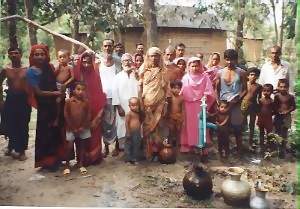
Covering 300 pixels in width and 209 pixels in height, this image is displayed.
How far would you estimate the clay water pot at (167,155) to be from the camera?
3.73 metres

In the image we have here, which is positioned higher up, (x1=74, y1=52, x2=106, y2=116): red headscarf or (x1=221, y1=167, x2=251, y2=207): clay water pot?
(x1=74, y1=52, x2=106, y2=116): red headscarf

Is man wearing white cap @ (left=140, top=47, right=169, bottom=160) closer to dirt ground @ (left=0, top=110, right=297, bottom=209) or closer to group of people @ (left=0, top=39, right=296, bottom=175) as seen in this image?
group of people @ (left=0, top=39, right=296, bottom=175)

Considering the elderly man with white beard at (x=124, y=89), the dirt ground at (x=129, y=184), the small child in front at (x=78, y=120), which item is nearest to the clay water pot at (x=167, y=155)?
the dirt ground at (x=129, y=184)

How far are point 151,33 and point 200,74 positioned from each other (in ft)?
1.58

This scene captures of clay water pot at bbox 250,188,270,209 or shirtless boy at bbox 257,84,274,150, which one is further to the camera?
shirtless boy at bbox 257,84,274,150

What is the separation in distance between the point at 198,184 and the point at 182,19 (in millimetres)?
1230

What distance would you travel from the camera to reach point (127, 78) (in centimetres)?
378

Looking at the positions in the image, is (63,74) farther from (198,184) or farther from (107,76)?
(198,184)

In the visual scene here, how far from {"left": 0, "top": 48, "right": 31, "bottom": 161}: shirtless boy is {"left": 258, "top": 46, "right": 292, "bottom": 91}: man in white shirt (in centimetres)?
178

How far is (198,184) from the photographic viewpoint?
352 centimetres

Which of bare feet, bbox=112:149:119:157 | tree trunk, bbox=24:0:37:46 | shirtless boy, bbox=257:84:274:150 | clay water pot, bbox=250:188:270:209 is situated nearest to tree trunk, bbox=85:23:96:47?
tree trunk, bbox=24:0:37:46

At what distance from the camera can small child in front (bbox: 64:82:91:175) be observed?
147 inches

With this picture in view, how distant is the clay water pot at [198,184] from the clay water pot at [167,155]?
0.69 feet

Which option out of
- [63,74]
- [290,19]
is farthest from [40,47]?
[290,19]
